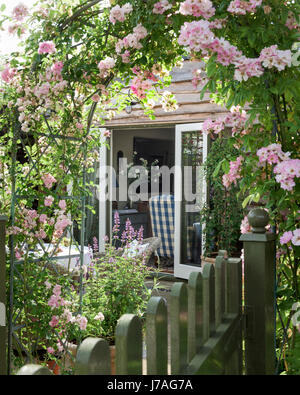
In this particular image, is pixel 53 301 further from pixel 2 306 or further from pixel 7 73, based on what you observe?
pixel 7 73

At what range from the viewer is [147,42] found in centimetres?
219

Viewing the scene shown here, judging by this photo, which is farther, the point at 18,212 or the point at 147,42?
the point at 18,212

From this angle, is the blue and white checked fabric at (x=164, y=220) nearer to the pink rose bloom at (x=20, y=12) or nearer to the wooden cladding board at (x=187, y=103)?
the wooden cladding board at (x=187, y=103)

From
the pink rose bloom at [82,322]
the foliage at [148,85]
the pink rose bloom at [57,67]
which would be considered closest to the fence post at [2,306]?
the foliage at [148,85]

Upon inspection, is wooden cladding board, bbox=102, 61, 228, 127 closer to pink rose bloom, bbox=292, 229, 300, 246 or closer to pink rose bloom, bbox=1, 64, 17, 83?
pink rose bloom, bbox=1, 64, 17, 83

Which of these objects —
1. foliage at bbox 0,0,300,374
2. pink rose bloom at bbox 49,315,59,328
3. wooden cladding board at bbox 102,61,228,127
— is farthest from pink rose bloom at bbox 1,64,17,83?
wooden cladding board at bbox 102,61,228,127

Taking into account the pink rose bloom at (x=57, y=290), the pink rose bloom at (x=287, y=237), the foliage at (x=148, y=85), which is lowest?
the pink rose bloom at (x=57, y=290)

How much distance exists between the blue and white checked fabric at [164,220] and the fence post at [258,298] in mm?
4957

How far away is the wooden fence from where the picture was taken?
90 cm

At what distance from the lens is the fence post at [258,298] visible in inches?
61.8
